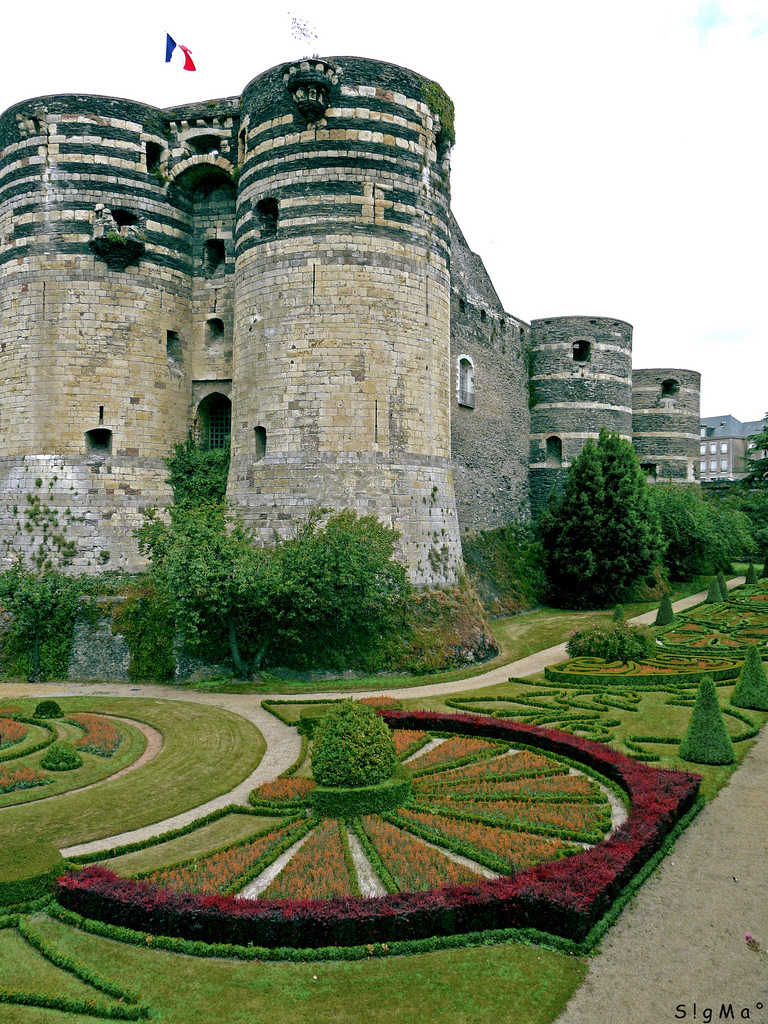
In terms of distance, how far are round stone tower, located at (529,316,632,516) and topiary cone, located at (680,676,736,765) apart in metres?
25.9

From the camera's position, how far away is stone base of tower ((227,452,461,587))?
22000 millimetres

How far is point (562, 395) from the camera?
4000 cm

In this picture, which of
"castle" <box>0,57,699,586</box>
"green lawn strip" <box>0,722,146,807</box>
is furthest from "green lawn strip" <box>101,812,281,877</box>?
"castle" <box>0,57,699,586</box>

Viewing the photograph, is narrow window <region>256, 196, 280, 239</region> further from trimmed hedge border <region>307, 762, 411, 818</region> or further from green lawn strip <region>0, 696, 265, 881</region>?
trimmed hedge border <region>307, 762, 411, 818</region>

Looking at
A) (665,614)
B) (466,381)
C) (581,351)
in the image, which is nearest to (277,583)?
(665,614)

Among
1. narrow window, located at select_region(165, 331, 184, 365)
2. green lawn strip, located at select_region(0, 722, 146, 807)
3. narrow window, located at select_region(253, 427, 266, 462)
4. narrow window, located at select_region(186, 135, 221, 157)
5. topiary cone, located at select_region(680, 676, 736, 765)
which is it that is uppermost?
narrow window, located at select_region(186, 135, 221, 157)

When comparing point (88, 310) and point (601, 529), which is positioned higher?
point (88, 310)

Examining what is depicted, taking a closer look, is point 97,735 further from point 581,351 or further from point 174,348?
point 581,351

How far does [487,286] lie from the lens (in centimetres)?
3531

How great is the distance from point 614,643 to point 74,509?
58.8 feet

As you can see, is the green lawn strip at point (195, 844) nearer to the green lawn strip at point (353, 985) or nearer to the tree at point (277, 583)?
the green lawn strip at point (353, 985)

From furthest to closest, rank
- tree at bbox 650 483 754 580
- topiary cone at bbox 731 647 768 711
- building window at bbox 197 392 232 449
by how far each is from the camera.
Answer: tree at bbox 650 483 754 580
building window at bbox 197 392 232 449
topiary cone at bbox 731 647 768 711

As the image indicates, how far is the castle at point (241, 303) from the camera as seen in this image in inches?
878

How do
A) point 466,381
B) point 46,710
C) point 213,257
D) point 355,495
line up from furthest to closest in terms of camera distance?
point 466,381, point 213,257, point 355,495, point 46,710
